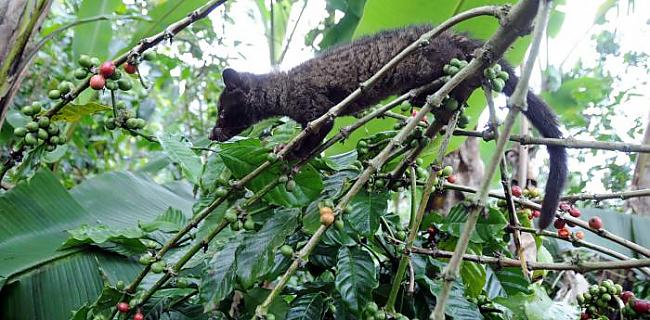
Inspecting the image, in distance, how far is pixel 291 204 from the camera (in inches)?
67.6

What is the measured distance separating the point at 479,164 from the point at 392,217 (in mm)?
2005

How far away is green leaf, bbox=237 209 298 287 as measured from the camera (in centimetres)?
Result: 157

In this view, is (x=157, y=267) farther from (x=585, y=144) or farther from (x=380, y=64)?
(x=380, y=64)

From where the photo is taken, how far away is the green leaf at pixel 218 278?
5.17 feet

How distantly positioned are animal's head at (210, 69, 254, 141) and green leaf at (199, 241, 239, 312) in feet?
6.44

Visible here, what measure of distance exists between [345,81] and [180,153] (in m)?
1.61

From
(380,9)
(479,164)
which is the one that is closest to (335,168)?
(380,9)

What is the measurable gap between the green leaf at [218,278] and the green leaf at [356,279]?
31 cm

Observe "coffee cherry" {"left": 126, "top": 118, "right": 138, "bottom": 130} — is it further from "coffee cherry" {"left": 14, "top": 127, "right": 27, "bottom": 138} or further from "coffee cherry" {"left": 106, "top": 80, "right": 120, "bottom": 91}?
"coffee cherry" {"left": 14, "top": 127, "right": 27, "bottom": 138}

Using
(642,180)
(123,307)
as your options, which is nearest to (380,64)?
(123,307)

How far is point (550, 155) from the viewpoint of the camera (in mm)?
2289

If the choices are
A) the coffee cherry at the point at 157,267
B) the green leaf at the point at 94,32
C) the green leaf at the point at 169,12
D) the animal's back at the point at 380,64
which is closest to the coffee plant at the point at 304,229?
the coffee cherry at the point at 157,267

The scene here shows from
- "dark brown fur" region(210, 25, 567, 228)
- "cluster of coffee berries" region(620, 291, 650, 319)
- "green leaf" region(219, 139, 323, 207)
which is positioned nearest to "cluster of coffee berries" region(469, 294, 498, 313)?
"cluster of coffee berries" region(620, 291, 650, 319)

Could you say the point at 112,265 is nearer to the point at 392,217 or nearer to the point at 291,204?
the point at 291,204
